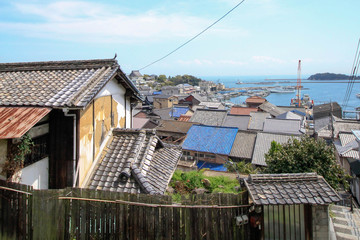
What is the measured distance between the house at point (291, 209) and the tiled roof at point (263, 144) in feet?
64.6

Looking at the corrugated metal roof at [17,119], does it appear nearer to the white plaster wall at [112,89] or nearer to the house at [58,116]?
the house at [58,116]

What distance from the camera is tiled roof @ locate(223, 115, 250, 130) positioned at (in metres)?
37.8

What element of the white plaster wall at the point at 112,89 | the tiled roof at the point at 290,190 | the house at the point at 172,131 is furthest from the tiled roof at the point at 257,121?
the tiled roof at the point at 290,190

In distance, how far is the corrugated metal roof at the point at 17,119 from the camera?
486 centimetres

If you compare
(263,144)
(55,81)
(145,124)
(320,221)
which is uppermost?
(55,81)

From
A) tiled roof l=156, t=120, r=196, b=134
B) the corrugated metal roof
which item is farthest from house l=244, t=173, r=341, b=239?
tiled roof l=156, t=120, r=196, b=134

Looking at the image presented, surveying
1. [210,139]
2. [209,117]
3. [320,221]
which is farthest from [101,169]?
[209,117]

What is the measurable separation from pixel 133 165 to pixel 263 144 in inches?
900

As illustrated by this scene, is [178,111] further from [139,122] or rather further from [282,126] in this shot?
[282,126]

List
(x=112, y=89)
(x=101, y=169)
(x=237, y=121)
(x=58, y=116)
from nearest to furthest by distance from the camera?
1. (x=58, y=116)
2. (x=101, y=169)
3. (x=112, y=89)
4. (x=237, y=121)

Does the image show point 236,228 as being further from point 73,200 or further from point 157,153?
point 157,153

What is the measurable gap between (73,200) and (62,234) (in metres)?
0.75

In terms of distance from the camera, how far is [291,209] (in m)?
5.76

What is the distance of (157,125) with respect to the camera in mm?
33125
